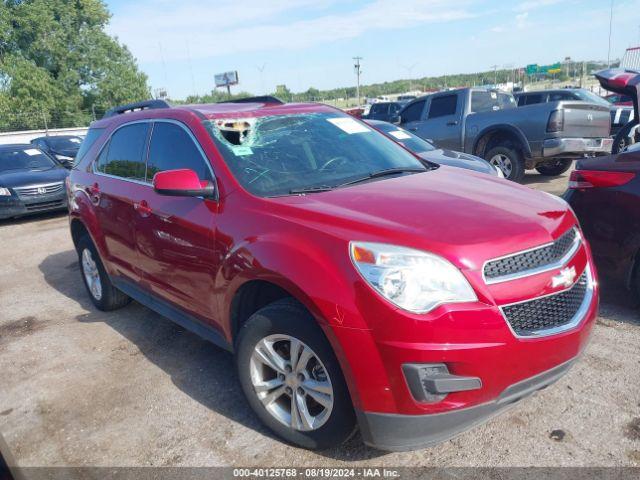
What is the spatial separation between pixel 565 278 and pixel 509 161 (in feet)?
24.2

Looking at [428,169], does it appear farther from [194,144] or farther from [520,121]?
[520,121]

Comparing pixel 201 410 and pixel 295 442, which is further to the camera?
pixel 201 410

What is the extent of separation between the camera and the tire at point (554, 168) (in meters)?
10.3

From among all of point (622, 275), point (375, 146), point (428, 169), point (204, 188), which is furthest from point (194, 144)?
point (622, 275)

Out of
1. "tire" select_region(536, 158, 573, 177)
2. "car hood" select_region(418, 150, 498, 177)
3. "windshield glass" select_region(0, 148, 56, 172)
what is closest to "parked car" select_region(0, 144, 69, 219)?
"windshield glass" select_region(0, 148, 56, 172)

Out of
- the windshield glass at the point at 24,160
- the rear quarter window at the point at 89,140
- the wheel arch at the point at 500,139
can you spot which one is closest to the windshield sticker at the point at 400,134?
the wheel arch at the point at 500,139

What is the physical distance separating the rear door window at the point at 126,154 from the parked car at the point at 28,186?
21.3 ft

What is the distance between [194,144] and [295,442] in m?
1.88

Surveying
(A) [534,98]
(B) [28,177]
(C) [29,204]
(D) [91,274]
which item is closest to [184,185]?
(D) [91,274]

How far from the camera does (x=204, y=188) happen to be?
9.77 feet

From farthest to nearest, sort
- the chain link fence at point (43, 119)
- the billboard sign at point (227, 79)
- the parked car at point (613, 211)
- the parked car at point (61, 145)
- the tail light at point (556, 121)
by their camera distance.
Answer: the billboard sign at point (227, 79) < the chain link fence at point (43, 119) < the parked car at point (61, 145) < the tail light at point (556, 121) < the parked car at point (613, 211)

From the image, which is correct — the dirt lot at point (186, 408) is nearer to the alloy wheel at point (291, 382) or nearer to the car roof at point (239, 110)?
the alloy wheel at point (291, 382)

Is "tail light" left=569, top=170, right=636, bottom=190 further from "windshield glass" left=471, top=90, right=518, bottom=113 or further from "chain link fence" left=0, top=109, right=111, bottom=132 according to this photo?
"chain link fence" left=0, top=109, right=111, bottom=132

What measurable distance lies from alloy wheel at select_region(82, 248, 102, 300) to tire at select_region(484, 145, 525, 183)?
6.92 meters
